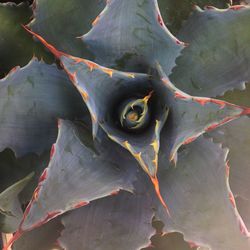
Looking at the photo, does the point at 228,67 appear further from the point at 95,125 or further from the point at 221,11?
the point at 95,125

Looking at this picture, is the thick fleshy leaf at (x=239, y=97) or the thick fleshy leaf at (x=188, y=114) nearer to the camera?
the thick fleshy leaf at (x=188, y=114)

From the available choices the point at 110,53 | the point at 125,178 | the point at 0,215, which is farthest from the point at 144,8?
the point at 0,215

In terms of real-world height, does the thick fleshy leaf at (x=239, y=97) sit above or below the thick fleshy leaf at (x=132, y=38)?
below

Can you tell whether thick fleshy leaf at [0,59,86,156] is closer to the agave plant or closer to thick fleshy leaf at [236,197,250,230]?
the agave plant

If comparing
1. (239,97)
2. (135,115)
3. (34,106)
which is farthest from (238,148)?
(34,106)

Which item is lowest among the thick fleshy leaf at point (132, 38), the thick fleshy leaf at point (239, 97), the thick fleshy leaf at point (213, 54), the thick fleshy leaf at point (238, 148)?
the thick fleshy leaf at point (238, 148)

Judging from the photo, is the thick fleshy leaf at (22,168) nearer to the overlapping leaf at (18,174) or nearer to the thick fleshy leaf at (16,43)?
the overlapping leaf at (18,174)

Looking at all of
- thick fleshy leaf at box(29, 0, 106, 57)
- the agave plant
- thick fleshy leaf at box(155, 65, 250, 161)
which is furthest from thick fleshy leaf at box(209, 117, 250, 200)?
thick fleshy leaf at box(29, 0, 106, 57)

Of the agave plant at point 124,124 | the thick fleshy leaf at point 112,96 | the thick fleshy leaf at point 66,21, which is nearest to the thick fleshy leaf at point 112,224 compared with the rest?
the agave plant at point 124,124
